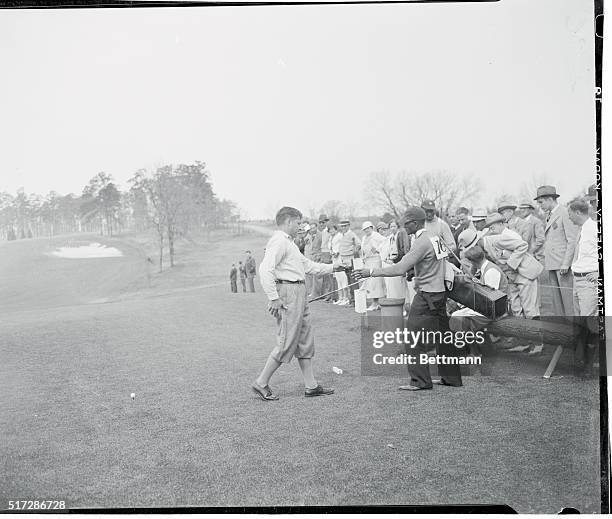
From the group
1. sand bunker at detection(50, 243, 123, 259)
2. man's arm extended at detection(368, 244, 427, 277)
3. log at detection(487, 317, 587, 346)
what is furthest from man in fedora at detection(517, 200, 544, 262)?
sand bunker at detection(50, 243, 123, 259)

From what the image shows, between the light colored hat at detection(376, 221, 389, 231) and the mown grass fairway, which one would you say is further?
the light colored hat at detection(376, 221, 389, 231)

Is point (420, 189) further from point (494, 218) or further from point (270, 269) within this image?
point (270, 269)

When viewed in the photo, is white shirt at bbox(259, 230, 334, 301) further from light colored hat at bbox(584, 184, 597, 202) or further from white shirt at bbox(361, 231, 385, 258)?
light colored hat at bbox(584, 184, 597, 202)

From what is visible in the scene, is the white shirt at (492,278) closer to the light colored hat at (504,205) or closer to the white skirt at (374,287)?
the light colored hat at (504,205)

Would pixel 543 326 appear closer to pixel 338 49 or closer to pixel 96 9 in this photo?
pixel 338 49

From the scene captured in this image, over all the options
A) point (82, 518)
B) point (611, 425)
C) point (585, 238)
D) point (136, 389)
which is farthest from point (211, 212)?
point (611, 425)

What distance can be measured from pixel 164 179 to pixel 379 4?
1421 mm

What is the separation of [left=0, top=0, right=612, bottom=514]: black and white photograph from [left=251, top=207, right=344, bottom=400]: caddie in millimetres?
12

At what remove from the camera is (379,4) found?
3191 millimetres

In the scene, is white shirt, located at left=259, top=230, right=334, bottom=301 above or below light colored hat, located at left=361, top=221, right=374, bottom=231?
below

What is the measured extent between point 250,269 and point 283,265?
17cm

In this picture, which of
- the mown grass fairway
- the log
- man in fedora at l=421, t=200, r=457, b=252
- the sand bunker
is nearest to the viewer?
the mown grass fairway

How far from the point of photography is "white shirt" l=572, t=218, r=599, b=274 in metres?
3.10

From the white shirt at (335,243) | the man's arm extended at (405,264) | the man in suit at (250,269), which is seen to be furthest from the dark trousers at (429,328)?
the man in suit at (250,269)
